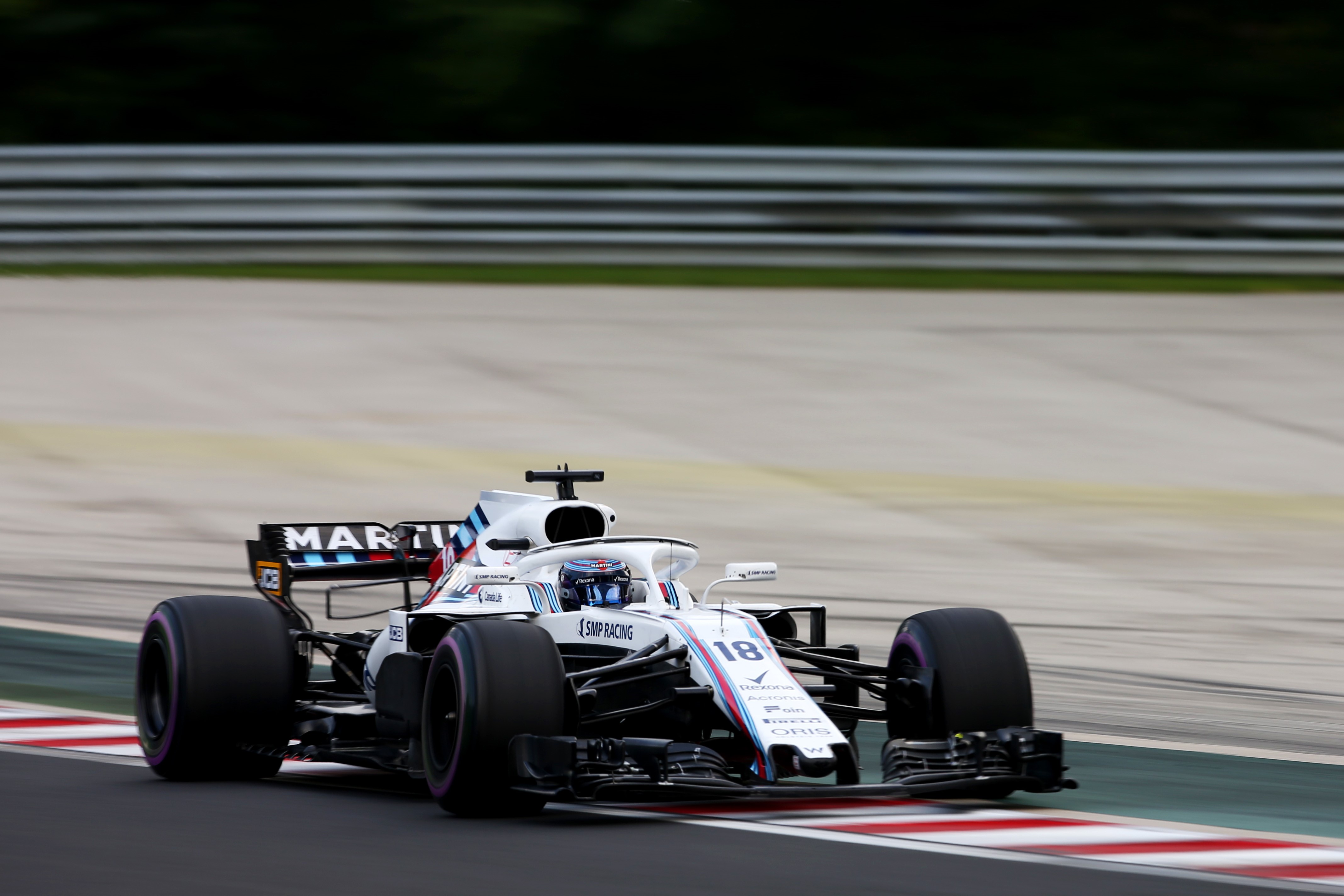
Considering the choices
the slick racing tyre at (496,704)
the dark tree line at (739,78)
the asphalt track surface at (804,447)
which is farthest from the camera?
the dark tree line at (739,78)

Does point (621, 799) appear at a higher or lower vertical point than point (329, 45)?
lower

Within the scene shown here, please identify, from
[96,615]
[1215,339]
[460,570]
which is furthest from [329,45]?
[460,570]

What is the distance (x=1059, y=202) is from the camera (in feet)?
59.1

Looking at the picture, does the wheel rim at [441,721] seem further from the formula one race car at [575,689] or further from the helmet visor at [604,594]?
the helmet visor at [604,594]

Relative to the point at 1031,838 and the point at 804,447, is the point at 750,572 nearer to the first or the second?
the point at 1031,838

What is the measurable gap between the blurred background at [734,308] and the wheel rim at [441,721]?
3.26m

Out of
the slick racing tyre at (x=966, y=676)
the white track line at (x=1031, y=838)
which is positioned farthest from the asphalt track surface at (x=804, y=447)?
the white track line at (x=1031, y=838)

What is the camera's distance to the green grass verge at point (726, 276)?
18250 millimetres

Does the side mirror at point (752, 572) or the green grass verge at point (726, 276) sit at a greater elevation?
the green grass verge at point (726, 276)

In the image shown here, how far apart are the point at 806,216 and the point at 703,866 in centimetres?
1277

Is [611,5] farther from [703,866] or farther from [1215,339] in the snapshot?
[703,866]

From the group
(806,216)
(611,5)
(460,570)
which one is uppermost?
(611,5)

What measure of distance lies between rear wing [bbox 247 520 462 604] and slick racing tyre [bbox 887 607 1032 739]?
2.30 meters

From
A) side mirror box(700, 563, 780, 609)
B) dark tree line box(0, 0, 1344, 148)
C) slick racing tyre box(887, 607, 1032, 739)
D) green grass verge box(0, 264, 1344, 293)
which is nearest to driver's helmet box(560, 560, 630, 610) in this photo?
side mirror box(700, 563, 780, 609)
